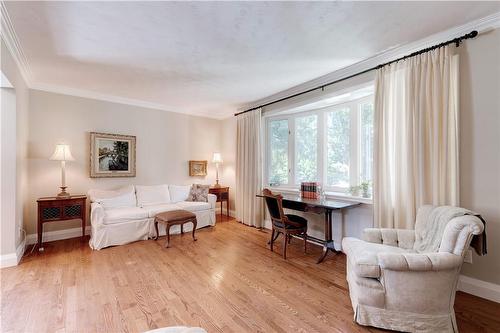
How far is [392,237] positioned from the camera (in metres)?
2.32

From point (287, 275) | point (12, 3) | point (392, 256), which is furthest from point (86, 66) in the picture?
A: point (392, 256)

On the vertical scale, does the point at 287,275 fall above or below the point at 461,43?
below

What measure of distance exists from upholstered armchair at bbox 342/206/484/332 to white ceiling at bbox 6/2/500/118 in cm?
181

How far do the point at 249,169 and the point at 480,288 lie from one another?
11.9 ft

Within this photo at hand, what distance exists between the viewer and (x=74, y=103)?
13.5 feet

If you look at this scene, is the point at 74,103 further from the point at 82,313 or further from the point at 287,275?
the point at 287,275

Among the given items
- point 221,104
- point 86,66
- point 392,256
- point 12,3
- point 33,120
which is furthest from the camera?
point 221,104

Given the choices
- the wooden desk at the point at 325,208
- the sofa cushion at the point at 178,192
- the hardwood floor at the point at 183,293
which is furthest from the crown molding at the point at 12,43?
the wooden desk at the point at 325,208

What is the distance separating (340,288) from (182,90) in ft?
12.4

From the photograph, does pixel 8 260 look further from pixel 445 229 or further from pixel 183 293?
pixel 445 229

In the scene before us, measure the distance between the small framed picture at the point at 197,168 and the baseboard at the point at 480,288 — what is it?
15.8 feet

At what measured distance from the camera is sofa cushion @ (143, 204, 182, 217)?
4.02 metres

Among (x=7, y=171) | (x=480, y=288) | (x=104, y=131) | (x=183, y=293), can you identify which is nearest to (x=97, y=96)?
(x=104, y=131)

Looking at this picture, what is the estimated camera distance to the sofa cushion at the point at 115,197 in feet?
13.0
